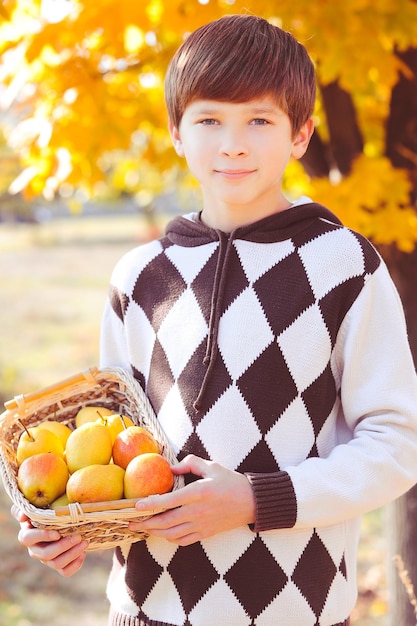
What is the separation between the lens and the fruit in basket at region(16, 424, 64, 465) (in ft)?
5.55

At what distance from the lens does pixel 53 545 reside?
1569 mm

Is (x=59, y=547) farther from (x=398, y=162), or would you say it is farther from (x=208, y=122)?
(x=398, y=162)

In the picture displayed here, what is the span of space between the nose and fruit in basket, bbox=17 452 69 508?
71 cm

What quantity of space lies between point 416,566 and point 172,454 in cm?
183

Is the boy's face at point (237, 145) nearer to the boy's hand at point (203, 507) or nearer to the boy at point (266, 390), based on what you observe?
the boy at point (266, 390)

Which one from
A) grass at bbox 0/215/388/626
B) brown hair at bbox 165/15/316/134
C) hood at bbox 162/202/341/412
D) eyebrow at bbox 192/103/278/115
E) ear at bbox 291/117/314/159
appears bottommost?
grass at bbox 0/215/388/626

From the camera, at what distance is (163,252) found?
1.92m

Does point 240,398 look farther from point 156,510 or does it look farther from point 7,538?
point 7,538

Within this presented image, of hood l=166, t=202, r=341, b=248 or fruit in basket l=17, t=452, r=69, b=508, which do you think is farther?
hood l=166, t=202, r=341, b=248

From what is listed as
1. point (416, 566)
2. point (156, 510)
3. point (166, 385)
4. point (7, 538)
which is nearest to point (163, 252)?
point (166, 385)

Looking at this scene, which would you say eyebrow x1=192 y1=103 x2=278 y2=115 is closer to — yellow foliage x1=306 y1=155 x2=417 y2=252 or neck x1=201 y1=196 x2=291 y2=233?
neck x1=201 y1=196 x2=291 y2=233

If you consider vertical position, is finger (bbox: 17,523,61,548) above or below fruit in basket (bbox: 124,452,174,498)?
below

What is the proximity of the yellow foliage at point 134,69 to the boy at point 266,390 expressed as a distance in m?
0.83

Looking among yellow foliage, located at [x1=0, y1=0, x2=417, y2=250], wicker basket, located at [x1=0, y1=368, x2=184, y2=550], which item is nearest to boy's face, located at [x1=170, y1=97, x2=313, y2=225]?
wicker basket, located at [x1=0, y1=368, x2=184, y2=550]
